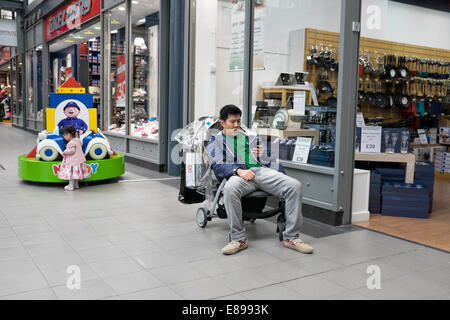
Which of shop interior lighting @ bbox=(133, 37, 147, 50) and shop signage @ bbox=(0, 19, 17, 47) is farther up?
shop signage @ bbox=(0, 19, 17, 47)

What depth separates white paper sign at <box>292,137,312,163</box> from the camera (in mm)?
4773

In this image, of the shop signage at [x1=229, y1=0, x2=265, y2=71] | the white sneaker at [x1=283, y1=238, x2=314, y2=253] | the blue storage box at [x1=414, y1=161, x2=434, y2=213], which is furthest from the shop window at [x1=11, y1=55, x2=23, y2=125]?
the white sneaker at [x1=283, y1=238, x2=314, y2=253]

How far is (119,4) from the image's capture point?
29.3ft

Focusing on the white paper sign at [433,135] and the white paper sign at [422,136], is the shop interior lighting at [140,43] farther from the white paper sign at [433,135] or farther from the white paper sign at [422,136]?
the white paper sign at [433,135]

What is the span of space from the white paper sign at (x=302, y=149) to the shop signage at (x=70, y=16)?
676cm

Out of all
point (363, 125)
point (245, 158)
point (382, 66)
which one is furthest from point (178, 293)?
point (382, 66)

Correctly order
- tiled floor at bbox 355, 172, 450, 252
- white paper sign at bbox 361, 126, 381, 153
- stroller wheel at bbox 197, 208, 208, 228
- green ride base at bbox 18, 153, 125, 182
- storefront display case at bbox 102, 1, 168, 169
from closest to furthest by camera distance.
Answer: tiled floor at bbox 355, 172, 450, 252, stroller wheel at bbox 197, 208, 208, 228, white paper sign at bbox 361, 126, 381, 153, green ride base at bbox 18, 153, 125, 182, storefront display case at bbox 102, 1, 168, 169

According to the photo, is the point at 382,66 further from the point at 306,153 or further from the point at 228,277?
the point at 228,277

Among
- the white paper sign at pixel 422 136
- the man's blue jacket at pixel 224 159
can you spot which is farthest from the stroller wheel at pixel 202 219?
the white paper sign at pixel 422 136

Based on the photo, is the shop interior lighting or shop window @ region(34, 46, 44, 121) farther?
shop window @ region(34, 46, 44, 121)

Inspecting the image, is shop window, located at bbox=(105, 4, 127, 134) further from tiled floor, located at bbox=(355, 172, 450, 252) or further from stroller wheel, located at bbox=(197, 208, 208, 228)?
tiled floor, located at bbox=(355, 172, 450, 252)

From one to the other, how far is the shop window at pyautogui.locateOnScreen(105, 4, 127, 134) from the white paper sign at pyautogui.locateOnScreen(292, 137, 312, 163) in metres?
4.95

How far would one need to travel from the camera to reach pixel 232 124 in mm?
3824

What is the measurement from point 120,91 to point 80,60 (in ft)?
18.1
